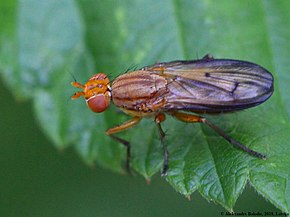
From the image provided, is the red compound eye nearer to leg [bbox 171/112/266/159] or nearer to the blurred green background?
leg [bbox 171/112/266/159]

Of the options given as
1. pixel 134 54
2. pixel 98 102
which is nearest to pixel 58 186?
pixel 98 102

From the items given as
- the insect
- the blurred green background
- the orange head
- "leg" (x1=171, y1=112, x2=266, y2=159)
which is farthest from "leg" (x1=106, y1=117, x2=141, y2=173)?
the blurred green background

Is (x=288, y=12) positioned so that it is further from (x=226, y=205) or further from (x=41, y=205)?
(x=41, y=205)

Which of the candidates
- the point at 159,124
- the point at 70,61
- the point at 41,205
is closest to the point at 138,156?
the point at 159,124

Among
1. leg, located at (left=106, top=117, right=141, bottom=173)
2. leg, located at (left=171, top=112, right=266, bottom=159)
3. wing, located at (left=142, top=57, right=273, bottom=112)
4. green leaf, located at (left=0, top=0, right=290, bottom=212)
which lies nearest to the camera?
leg, located at (left=171, top=112, right=266, bottom=159)

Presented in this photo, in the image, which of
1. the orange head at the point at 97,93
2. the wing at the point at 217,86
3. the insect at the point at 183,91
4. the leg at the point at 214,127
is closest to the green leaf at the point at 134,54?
the leg at the point at 214,127

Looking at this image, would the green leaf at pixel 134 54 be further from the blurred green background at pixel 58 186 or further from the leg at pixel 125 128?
the blurred green background at pixel 58 186

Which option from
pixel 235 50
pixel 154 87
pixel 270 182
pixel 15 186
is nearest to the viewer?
pixel 270 182
